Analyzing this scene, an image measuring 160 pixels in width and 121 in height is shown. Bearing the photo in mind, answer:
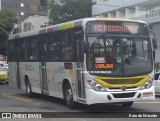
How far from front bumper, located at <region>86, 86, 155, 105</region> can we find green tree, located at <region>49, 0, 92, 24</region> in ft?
192

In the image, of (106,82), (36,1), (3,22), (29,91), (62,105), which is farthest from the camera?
(36,1)

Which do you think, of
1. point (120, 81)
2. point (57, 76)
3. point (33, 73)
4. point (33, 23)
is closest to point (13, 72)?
point (33, 73)

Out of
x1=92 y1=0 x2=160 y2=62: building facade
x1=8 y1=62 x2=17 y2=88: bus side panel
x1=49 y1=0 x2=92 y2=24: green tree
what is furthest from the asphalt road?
x1=49 y1=0 x2=92 y2=24: green tree

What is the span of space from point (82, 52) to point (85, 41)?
0.41m

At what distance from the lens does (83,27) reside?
1370 cm

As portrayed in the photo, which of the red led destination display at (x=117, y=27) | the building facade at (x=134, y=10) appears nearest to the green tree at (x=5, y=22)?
the building facade at (x=134, y=10)

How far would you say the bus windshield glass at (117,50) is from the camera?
1340 cm

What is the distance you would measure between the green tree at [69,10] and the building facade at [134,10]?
2.38 metres

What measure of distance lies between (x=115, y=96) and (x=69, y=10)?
60763 millimetres

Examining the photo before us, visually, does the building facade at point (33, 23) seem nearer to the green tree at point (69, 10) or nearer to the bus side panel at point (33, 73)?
Answer: the green tree at point (69, 10)

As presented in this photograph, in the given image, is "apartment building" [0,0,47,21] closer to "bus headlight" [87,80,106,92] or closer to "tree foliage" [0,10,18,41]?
"tree foliage" [0,10,18,41]

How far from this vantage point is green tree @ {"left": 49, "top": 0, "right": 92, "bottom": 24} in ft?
235

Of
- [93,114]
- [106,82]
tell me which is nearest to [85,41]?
[106,82]

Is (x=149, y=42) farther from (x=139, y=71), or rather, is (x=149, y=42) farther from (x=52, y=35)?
(x=52, y=35)
